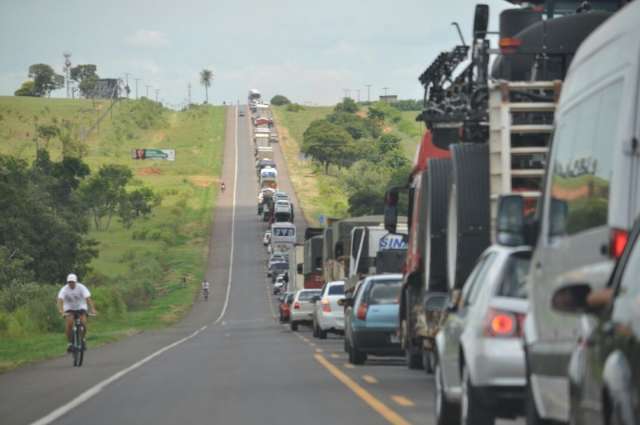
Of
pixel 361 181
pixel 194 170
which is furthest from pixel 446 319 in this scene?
pixel 194 170

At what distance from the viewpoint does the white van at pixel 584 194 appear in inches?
343

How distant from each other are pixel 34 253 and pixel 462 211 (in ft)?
209

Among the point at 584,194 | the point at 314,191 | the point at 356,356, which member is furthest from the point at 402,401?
the point at 314,191

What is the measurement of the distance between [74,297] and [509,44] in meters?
12.5

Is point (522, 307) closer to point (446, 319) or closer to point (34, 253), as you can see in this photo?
point (446, 319)

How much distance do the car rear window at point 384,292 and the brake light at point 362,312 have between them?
0.41ft

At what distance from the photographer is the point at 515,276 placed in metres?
11.9

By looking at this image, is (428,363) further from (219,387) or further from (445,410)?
(445,410)

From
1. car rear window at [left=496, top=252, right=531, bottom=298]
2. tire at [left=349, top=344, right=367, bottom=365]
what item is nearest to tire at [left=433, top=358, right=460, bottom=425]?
car rear window at [left=496, top=252, right=531, bottom=298]

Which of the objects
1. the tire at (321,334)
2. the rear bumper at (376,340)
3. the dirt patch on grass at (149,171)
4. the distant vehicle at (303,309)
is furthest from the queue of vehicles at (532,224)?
the dirt patch on grass at (149,171)

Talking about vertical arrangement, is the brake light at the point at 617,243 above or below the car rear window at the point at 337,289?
above

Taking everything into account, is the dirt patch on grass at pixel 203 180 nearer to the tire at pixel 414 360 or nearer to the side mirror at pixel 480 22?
the tire at pixel 414 360

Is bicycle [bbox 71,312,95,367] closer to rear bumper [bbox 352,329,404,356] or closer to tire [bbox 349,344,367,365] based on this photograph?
tire [bbox 349,344,367,365]

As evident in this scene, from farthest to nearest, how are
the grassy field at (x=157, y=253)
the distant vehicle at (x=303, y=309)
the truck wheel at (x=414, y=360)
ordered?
1. the distant vehicle at (x=303, y=309)
2. the grassy field at (x=157, y=253)
3. the truck wheel at (x=414, y=360)
